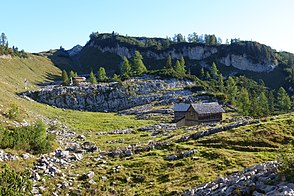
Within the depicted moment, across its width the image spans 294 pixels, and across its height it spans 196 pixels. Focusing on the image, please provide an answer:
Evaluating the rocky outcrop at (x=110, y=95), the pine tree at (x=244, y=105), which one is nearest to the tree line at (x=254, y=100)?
the pine tree at (x=244, y=105)

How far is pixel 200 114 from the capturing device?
72.1 metres

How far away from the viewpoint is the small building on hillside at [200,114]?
7250cm

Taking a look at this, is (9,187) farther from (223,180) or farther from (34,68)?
(34,68)

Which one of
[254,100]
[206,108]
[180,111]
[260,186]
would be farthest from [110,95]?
[260,186]

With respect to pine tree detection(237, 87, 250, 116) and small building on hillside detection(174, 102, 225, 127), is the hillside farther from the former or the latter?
pine tree detection(237, 87, 250, 116)

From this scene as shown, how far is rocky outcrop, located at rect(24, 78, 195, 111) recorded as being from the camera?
11088cm

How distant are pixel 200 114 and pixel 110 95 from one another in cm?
5571

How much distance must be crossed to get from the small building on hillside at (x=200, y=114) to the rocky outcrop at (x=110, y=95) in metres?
35.2

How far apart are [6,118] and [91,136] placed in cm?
1726

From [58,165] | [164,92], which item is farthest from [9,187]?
[164,92]

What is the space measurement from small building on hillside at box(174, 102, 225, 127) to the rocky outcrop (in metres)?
35.2

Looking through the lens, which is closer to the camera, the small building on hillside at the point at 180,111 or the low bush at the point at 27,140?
the low bush at the point at 27,140

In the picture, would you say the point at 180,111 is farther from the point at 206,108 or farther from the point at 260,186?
the point at 260,186

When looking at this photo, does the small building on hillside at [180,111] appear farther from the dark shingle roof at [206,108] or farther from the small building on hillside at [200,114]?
the dark shingle roof at [206,108]
